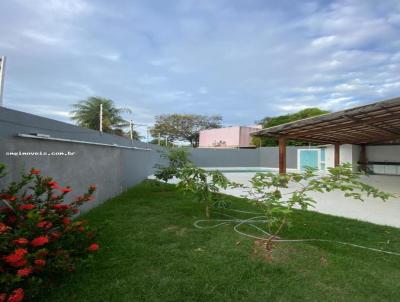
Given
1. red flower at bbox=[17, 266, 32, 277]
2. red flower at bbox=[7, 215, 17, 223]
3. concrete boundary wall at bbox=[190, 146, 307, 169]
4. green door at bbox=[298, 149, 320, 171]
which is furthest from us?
concrete boundary wall at bbox=[190, 146, 307, 169]

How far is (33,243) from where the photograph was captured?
6.81ft

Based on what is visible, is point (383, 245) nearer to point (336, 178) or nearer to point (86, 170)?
point (336, 178)

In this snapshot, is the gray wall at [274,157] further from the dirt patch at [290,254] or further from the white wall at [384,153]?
the dirt patch at [290,254]

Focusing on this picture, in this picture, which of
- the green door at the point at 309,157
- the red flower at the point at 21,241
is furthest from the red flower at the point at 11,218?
the green door at the point at 309,157

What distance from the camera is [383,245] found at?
3.86 m

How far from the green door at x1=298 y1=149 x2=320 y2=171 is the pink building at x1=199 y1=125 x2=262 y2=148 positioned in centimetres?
1273

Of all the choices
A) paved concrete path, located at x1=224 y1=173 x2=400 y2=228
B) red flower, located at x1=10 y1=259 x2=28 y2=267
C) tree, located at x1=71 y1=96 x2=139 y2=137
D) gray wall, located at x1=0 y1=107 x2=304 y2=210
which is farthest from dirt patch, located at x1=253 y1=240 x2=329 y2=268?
tree, located at x1=71 y1=96 x2=139 y2=137

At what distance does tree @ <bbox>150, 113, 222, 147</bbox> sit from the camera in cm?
4025

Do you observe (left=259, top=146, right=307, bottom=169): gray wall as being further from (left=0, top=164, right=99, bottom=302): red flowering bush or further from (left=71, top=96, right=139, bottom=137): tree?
(left=0, top=164, right=99, bottom=302): red flowering bush

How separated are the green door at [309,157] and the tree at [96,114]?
47.9ft

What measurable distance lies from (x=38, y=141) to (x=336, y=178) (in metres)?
3.98

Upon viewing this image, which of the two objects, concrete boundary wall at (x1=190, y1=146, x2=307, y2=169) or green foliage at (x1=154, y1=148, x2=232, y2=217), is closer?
green foliage at (x1=154, y1=148, x2=232, y2=217)

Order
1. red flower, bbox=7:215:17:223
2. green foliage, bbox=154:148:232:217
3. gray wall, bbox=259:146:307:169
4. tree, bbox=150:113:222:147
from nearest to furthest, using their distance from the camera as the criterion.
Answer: red flower, bbox=7:215:17:223, green foliage, bbox=154:148:232:217, gray wall, bbox=259:146:307:169, tree, bbox=150:113:222:147

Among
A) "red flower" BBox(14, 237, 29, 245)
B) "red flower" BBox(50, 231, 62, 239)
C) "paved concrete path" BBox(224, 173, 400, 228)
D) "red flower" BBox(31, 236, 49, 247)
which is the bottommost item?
"paved concrete path" BBox(224, 173, 400, 228)
